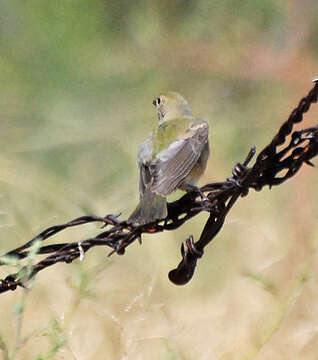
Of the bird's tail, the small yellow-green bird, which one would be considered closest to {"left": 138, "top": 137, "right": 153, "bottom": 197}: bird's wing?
the small yellow-green bird

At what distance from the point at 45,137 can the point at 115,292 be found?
2177mm

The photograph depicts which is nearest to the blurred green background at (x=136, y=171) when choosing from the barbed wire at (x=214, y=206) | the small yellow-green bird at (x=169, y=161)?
the barbed wire at (x=214, y=206)

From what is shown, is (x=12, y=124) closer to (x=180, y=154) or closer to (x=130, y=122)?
(x=130, y=122)

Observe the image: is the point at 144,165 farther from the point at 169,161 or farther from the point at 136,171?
the point at 136,171

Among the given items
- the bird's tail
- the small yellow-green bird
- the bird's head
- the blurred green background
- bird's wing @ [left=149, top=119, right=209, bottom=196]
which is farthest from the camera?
the bird's head

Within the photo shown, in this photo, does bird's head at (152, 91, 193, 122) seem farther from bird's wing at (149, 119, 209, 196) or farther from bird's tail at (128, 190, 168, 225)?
bird's tail at (128, 190, 168, 225)

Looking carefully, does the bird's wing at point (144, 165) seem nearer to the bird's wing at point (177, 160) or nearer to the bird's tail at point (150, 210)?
the bird's wing at point (177, 160)

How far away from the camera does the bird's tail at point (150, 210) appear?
141 inches

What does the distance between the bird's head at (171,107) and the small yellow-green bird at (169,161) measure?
172 mm

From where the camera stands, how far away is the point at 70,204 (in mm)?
5613

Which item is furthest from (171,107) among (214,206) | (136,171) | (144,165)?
(214,206)

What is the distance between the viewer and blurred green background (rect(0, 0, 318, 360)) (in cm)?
403

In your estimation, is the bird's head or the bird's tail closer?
the bird's tail

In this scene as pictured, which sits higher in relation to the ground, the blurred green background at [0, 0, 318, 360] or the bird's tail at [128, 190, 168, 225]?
the blurred green background at [0, 0, 318, 360]
